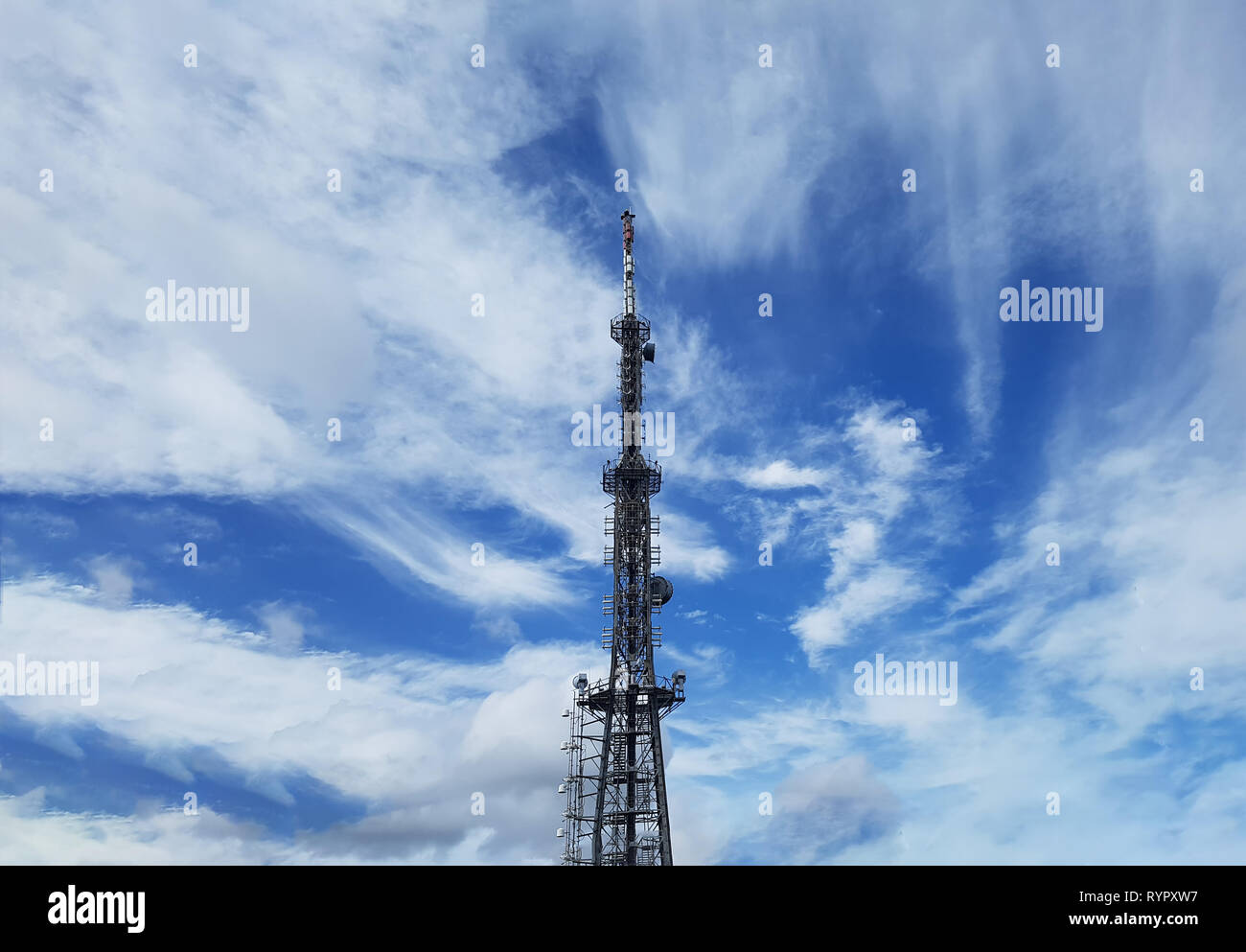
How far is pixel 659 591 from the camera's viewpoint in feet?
375

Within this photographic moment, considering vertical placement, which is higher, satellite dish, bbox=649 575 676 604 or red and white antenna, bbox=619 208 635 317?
red and white antenna, bbox=619 208 635 317

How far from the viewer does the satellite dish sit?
114 m

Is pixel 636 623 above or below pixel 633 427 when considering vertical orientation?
below

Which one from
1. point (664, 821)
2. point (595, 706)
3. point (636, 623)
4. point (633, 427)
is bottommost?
point (664, 821)

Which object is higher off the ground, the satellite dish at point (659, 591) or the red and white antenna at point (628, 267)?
the red and white antenna at point (628, 267)

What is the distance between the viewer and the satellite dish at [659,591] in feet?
374
